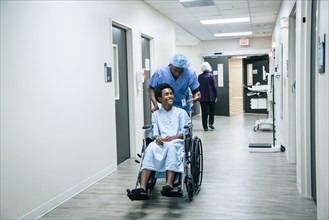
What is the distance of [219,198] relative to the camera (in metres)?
3.45

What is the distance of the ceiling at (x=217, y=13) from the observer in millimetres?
6293

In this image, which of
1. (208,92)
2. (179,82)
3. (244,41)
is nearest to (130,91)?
(179,82)

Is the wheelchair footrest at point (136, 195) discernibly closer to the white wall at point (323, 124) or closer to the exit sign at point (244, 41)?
the white wall at point (323, 124)

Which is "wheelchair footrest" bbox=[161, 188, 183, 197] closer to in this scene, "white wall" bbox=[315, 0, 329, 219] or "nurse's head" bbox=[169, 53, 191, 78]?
"white wall" bbox=[315, 0, 329, 219]

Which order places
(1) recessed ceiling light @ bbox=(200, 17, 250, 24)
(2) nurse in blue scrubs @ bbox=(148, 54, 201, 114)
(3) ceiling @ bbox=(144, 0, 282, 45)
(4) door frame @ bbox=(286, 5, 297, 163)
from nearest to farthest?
(2) nurse in blue scrubs @ bbox=(148, 54, 201, 114)
(4) door frame @ bbox=(286, 5, 297, 163)
(3) ceiling @ bbox=(144, 0, 282, 45)
(1) recessed ceiling light @ bbox=(200, 17, 250, 24)

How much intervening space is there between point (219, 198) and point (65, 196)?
148 cm

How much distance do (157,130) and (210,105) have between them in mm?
5411

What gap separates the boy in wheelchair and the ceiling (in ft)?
9.71

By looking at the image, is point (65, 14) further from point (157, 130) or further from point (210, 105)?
point (210, 105)

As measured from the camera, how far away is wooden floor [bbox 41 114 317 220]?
3.05 metres

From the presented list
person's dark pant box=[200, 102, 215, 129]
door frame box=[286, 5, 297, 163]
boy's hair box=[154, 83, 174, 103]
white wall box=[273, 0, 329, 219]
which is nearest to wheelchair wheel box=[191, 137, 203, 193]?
boy's hair box=[154, 83, 174, 103]

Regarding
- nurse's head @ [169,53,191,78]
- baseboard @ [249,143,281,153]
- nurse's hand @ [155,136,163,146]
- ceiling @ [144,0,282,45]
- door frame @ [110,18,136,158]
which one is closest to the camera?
nurse's hand @ [155,136,163,146]

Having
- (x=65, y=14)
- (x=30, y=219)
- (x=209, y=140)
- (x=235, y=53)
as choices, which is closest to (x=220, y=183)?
(x=30, y=219)

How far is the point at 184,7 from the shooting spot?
6.55 m
